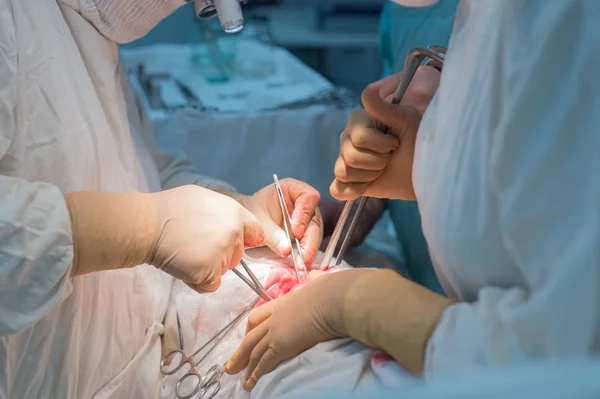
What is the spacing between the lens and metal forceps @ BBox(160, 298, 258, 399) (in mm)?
1087

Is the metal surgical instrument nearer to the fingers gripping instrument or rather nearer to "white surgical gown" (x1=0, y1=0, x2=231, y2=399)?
"white surgical gown" (x1=0, y1=0, x2=231, y2=399)

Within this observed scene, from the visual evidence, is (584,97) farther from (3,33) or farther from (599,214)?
(3,33)

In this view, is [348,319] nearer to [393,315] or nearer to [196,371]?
[393,315]

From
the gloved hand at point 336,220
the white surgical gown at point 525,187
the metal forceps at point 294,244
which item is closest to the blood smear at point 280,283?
the metal forceps at point 294,244

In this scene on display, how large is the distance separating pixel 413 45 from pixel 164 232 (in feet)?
3.79

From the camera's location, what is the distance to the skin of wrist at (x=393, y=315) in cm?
82

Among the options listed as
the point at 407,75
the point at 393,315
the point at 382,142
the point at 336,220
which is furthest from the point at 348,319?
the point at 336,220

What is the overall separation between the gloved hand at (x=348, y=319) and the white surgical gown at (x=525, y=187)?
5 centimetres

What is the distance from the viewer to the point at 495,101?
28.1 inches

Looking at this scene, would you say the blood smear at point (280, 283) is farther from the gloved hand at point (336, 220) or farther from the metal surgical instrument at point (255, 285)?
the gloved hand at point (336, 220)

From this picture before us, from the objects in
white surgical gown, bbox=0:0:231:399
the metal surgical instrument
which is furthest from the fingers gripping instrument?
the metal surgical instrument

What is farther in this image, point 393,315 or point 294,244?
point 294,244

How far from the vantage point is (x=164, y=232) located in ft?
3.33

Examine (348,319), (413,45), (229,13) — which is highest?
(229,13)
